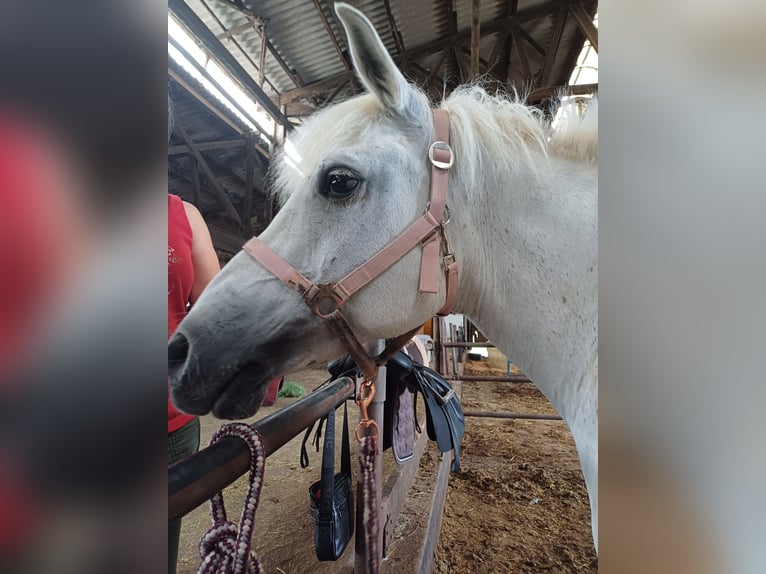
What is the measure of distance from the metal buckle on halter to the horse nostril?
2.21ft

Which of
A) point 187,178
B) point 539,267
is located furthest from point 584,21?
point 187,178

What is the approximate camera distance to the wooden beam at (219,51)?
243 centimetres

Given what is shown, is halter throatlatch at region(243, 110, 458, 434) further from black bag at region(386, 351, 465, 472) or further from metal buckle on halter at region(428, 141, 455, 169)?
black bag at region(386, 351, 465, 472)

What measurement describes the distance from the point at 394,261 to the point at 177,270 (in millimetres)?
586

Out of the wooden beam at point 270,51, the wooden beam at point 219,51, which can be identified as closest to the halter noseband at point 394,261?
the wooden beam at point 219,51

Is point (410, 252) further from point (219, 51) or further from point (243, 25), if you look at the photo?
point (243, 25)

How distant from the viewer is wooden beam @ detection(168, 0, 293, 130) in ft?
7.97

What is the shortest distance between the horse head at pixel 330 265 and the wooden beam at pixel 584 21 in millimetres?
3634

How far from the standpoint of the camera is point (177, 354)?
2.64ft

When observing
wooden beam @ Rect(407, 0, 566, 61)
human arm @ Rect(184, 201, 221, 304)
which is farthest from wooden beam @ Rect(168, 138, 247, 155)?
human arm @ Rect(184, 201, 221, 304)

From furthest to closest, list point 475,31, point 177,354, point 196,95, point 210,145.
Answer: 1. point 210,145
2. point 475,31
3. point 196,95
4. point 177,354
